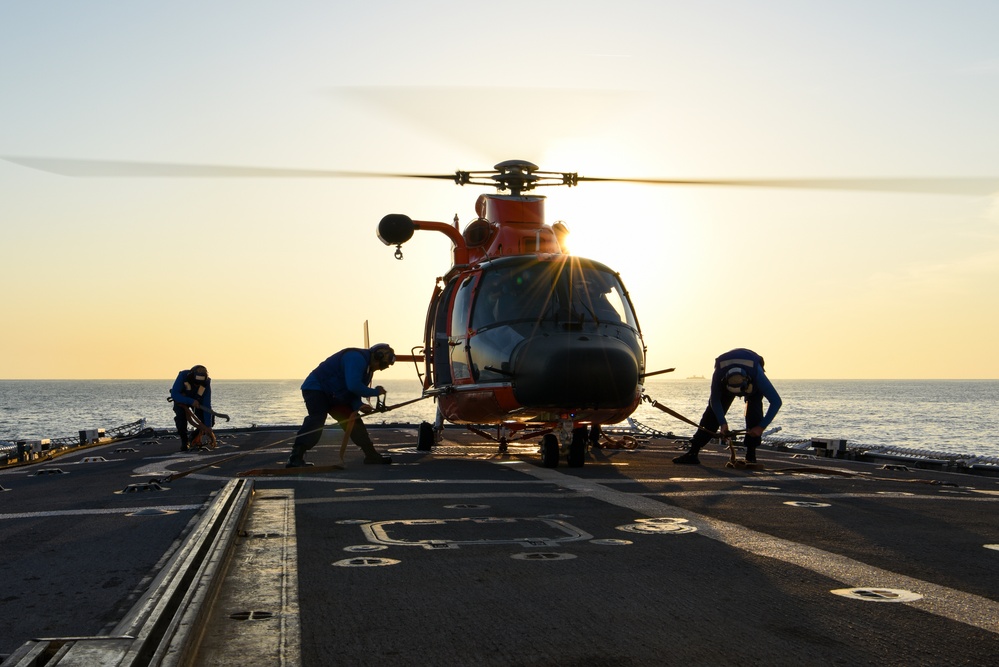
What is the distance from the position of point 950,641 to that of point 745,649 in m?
0.95

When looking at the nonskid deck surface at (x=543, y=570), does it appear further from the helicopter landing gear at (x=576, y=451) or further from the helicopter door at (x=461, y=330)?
the helicopter door at (x=461, y=330)

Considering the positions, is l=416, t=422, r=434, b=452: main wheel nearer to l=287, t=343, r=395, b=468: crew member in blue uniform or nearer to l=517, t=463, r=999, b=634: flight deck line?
l=287, t=343, r=395, b=468: crew member in blue uniform

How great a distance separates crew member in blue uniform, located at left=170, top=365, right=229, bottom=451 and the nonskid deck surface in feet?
27.9

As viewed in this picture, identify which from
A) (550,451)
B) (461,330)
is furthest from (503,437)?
(550,451)

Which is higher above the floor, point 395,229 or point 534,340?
point 395,229

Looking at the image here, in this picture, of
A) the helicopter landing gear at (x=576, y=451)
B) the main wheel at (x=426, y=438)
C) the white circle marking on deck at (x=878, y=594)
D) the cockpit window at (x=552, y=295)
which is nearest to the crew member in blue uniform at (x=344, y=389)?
the cockpit window at (x=552, y=295)

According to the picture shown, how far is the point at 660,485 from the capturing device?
37.6 feet

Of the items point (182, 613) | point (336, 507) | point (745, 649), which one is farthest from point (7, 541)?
point (745, 649)

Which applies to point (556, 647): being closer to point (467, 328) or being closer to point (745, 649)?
point (745, 649)

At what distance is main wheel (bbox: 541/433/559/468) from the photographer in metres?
14.5

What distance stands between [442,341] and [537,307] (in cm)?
366

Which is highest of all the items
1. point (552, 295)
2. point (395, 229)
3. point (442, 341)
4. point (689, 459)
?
point (395, 229)

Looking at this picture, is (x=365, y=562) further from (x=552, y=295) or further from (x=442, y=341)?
(x=442, y=341)

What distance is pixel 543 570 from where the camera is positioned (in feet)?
19.2
